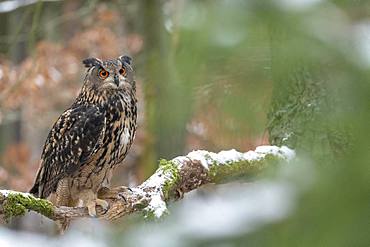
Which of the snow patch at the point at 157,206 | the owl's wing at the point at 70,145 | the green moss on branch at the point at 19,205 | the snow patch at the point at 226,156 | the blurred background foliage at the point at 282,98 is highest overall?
the owl's wing at the point at 70,145

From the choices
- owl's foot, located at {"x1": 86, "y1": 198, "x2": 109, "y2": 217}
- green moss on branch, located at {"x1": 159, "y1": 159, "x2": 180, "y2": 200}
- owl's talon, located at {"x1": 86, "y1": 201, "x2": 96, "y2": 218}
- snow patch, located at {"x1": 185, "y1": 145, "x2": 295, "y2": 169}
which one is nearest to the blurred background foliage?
green moss on branch, located at {"x1": 159, "y1": 159, "x2": 180, "y2": 200}

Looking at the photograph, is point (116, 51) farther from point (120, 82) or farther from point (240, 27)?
point (240, 27)

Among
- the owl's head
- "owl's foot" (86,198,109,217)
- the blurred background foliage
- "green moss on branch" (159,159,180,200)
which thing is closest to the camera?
the blurred background foliage

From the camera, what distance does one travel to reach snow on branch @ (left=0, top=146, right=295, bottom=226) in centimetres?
344

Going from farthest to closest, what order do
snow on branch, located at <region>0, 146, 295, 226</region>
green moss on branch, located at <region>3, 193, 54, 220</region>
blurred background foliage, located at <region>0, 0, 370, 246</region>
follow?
snow on branch, located at <region>0, 146, 295, 226</region> < green moss on branch, located at <region>3, 193, 54, 220</region> < blurred background foliage, located at <region>0, 0, 370, 246</region>

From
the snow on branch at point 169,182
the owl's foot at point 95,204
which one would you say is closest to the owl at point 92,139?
the owl's foot at point 95,204

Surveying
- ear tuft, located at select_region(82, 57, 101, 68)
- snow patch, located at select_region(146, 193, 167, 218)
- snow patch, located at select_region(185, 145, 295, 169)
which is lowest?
snow patch, located at select_region(146, 193, 167, 218)

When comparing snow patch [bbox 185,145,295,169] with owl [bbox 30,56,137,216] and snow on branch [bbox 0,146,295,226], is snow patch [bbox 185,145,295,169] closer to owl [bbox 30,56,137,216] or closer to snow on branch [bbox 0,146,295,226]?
snow on branch [bbox 0,146,295,226]

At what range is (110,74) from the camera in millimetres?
4988

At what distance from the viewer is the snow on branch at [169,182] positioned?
3439 mm

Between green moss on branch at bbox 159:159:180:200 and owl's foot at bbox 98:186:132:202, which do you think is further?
owl's foot at bbox 98:186:132:202

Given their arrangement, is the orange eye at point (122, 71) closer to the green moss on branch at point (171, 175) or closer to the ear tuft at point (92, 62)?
the ear tuft at point (92, 62)

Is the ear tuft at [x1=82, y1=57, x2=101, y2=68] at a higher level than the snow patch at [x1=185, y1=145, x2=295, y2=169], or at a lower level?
higher

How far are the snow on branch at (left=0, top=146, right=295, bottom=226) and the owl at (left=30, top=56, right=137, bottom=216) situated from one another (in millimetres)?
270
